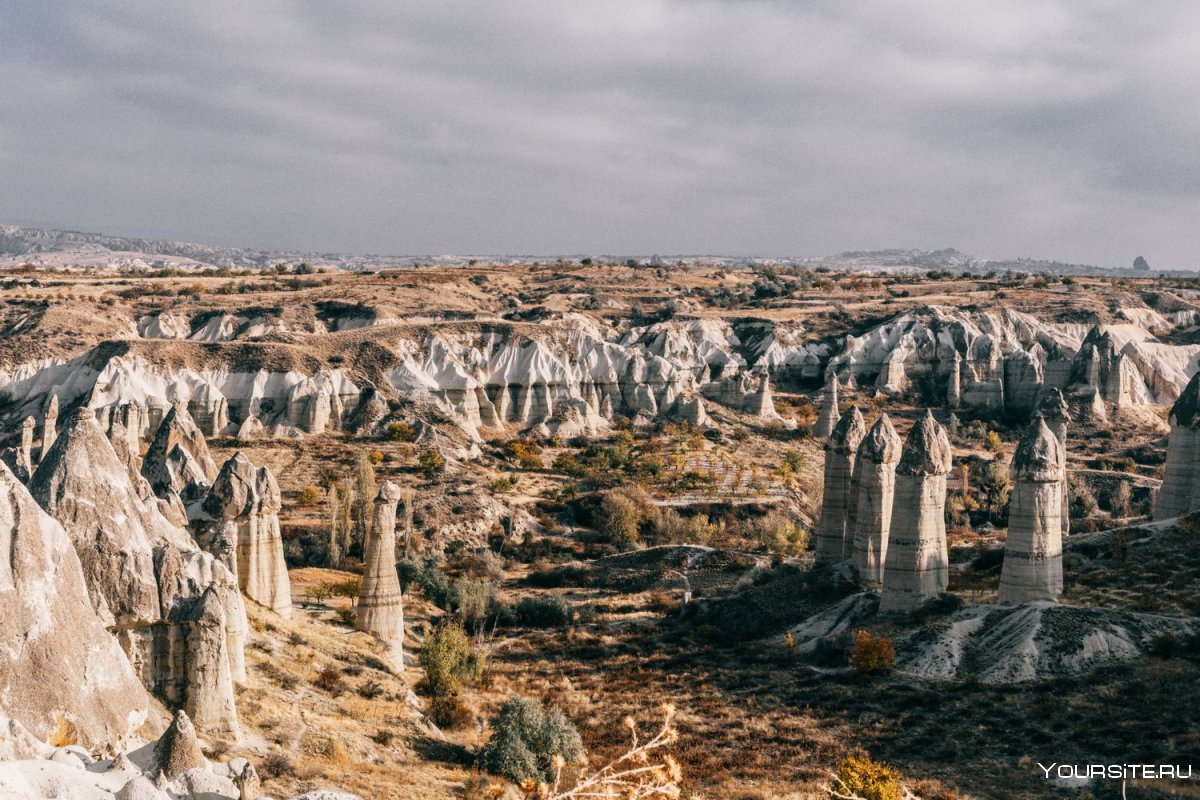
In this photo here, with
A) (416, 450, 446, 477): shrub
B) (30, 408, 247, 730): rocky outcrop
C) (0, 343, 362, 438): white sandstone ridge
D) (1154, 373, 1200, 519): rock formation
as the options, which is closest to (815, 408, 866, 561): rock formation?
(1154, 373, 1200, 519): rock formation

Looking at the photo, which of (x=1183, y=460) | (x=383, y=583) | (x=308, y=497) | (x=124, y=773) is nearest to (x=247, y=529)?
(x=383, y=583)

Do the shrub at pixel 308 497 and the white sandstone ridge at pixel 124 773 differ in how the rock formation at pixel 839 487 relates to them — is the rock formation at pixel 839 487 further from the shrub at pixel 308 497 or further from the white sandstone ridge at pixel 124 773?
the shrub at pixel 308 497

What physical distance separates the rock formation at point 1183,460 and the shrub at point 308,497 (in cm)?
3559

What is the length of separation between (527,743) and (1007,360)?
68.4 metres

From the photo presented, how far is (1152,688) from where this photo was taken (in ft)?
67.5

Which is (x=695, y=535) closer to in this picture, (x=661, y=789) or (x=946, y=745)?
(x=946, y=745)

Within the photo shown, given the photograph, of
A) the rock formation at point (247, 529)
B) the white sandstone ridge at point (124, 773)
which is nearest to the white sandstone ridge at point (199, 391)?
the rock formation at point (247, 529)

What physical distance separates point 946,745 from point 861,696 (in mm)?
3642

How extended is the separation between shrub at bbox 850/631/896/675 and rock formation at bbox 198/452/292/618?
14714mm

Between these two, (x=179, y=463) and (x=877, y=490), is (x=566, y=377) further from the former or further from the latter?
(x=179, y=463)

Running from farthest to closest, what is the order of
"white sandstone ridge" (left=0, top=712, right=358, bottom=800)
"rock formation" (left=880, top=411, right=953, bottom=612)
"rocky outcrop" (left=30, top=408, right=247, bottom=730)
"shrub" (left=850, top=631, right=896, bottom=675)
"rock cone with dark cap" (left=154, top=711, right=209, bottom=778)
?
1. "rock formation" (left=880, top=411, right=953, bottom=612)
2. "shrub" (left=850, top=631, right=896, bottom=675)
3. "rocky outcrop" (left=30, top=408, right=247, bottom=730)
4. "rock cone with dark cap" (left=154, top=711, right=209, bottom=778)
5. "white sandstone ridge" (left=0, top=712, right=358, bottom=800)

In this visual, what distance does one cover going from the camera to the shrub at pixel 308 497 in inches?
1781

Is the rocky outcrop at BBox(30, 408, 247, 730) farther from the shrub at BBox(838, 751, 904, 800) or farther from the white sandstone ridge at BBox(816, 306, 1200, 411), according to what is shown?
the white sandstone ridge at BBox(816, 306, 1200, 411)

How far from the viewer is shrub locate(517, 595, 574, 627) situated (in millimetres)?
34031
